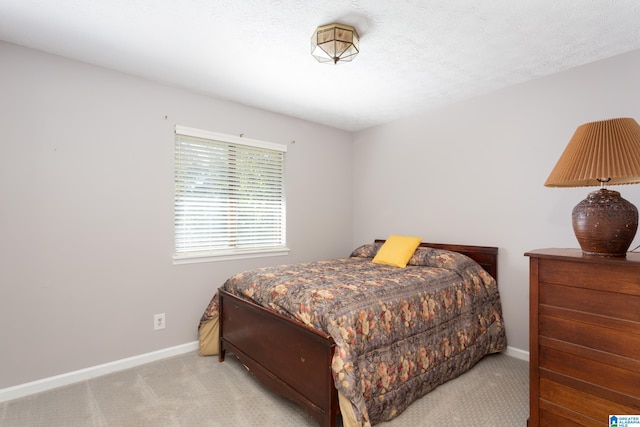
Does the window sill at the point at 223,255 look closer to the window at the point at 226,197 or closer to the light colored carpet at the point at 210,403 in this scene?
the window at the point at 226,197

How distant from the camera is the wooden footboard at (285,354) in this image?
1.64 m

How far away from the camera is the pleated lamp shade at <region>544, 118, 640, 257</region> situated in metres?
1.34

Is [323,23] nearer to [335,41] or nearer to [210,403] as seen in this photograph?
[335,41]

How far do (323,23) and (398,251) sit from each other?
201 cm

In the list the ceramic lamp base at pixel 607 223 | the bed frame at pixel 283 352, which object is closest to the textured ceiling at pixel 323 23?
the ceramic lamp base at pixel 607 223

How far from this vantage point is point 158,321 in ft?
8.81

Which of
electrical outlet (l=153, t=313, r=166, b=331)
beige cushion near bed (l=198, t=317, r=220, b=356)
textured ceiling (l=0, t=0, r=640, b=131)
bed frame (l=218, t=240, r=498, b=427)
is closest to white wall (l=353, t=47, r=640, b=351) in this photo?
textured ceiling (l=0, t=0, r=640, b=131)

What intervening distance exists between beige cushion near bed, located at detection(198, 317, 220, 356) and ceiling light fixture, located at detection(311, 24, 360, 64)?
230 centimetres

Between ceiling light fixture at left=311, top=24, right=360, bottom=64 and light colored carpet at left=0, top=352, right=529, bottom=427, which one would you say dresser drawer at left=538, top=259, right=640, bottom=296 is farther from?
ceiling light fixture at left=311, top=24, right=360, bottom=64

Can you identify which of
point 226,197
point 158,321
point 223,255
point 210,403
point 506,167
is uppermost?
point 506,167

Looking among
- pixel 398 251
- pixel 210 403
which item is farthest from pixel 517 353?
pixel 210 403

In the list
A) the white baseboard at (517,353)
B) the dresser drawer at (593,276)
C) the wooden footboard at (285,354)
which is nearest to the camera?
the dresser drawer at (593,276)

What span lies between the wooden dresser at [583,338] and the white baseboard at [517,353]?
4.09 feet

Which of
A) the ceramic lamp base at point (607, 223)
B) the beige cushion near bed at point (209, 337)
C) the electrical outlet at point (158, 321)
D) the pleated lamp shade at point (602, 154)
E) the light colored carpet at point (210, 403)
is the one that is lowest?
the light colored carpet at point (210, 403)
